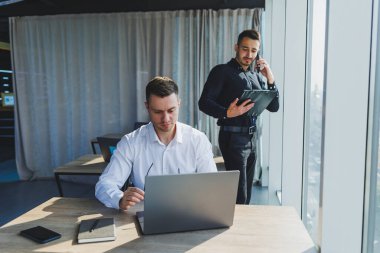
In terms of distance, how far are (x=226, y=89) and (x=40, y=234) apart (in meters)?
1.73

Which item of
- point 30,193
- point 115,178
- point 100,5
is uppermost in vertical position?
point 100,5

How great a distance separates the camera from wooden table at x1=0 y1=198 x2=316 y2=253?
1238 millimetres

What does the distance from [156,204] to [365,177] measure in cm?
86

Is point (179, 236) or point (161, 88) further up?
point (161, 88)

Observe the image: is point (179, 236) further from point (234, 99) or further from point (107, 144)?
point (107, 144)

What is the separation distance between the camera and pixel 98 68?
507cm

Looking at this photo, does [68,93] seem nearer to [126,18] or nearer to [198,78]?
[126,18]

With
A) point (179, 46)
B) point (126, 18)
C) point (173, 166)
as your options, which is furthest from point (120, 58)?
point (173, 166)

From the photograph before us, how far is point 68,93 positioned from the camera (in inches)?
203

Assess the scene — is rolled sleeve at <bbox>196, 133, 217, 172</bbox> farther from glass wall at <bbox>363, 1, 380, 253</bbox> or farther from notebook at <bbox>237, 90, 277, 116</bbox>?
glass wall at <bbox>363, 1, 380, 253</bbox>

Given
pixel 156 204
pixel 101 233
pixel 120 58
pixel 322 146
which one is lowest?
pixel 101 233

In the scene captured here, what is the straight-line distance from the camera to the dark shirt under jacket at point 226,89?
2.58 metres

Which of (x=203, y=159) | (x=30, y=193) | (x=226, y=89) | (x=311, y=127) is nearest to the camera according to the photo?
(x=203, y=159)

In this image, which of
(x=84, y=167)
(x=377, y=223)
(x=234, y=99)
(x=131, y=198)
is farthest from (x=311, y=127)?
(x=84, y=167)
